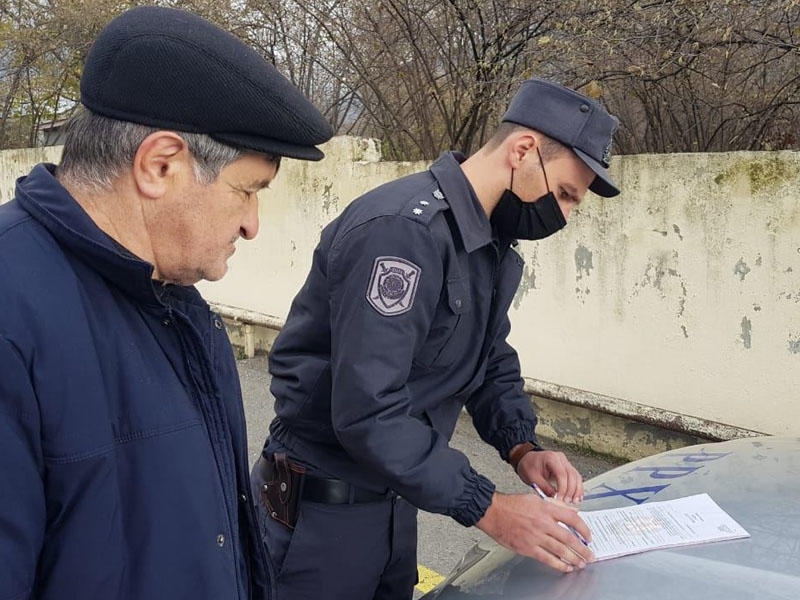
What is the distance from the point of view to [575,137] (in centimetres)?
194

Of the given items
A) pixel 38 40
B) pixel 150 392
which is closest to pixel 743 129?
pixel 150 392

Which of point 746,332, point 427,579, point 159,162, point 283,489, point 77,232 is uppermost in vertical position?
point 159,162

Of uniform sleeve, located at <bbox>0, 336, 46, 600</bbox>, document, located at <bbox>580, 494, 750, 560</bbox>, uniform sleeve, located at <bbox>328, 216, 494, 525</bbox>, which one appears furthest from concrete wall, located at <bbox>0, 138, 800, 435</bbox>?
uniform sleeve, located at <bbox>0, 336, 46, 600</bbox>

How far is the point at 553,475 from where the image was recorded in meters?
2.01

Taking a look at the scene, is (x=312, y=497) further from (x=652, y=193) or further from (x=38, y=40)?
(x=38, y=40)

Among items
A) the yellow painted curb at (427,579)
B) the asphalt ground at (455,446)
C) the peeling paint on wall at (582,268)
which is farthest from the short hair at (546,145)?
the peeling paint on wall at (582,268)

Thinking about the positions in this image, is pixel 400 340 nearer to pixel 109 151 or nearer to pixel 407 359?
pixel 407 359

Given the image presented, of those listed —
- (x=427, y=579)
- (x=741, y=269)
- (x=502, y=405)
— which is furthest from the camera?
(x=741, y=269)

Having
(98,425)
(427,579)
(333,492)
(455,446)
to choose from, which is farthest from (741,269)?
(98,425)

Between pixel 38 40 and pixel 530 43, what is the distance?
827 cm

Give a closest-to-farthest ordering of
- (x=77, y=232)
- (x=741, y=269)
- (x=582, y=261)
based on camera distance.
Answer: (x=77, y=232), (x=741, y=269), (x=582, y=261)

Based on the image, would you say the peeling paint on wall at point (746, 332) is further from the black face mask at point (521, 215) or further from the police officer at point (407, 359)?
the black face mask at point (521, 215)

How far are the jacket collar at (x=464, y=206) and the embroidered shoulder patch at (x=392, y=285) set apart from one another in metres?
0.21

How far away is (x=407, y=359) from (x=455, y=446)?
3150mm
